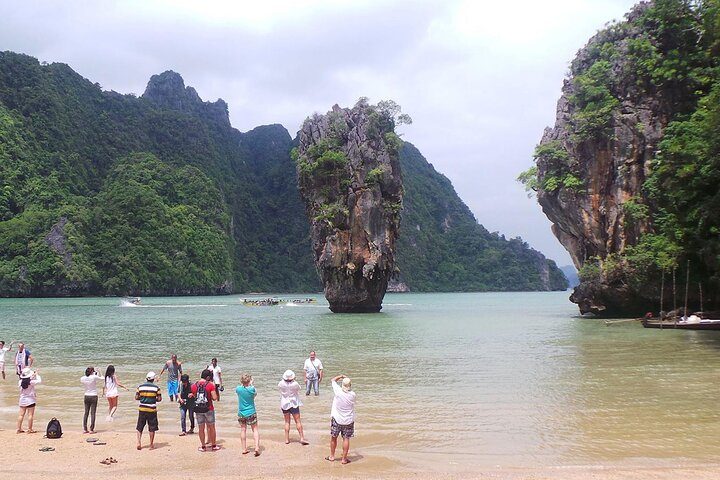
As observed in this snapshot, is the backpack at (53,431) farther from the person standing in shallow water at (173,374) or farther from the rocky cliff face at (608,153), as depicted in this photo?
the rocky cliff face at (608,153)

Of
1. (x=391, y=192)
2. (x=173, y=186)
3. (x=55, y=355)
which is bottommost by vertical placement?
(x=55, y=355)

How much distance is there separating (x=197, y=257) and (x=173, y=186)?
2242 centimetres

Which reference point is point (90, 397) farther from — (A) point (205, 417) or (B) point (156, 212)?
(B) point (156, 212)

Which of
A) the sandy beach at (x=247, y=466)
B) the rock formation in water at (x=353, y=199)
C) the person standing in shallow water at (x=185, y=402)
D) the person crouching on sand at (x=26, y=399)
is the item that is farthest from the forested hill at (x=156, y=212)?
the sandy beach at (x=247, y=466)

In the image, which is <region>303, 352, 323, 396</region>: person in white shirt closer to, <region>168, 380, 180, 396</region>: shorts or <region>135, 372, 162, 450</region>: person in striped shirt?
<region>168, 380, 180, 396</region>: shorts

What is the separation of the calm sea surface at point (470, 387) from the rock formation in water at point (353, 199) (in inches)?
752

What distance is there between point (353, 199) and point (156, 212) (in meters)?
77.9

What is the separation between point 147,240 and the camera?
4377 inches

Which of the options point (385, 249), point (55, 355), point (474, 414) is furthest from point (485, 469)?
point (385, 249)

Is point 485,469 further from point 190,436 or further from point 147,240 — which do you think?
point 147,240

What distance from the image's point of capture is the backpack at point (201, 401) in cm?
947

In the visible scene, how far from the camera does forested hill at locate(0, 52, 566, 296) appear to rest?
10088 cm

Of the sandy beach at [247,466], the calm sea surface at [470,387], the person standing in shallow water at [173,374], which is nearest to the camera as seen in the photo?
the sandy beach at [247,466]

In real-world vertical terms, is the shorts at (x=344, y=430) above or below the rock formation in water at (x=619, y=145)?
below
